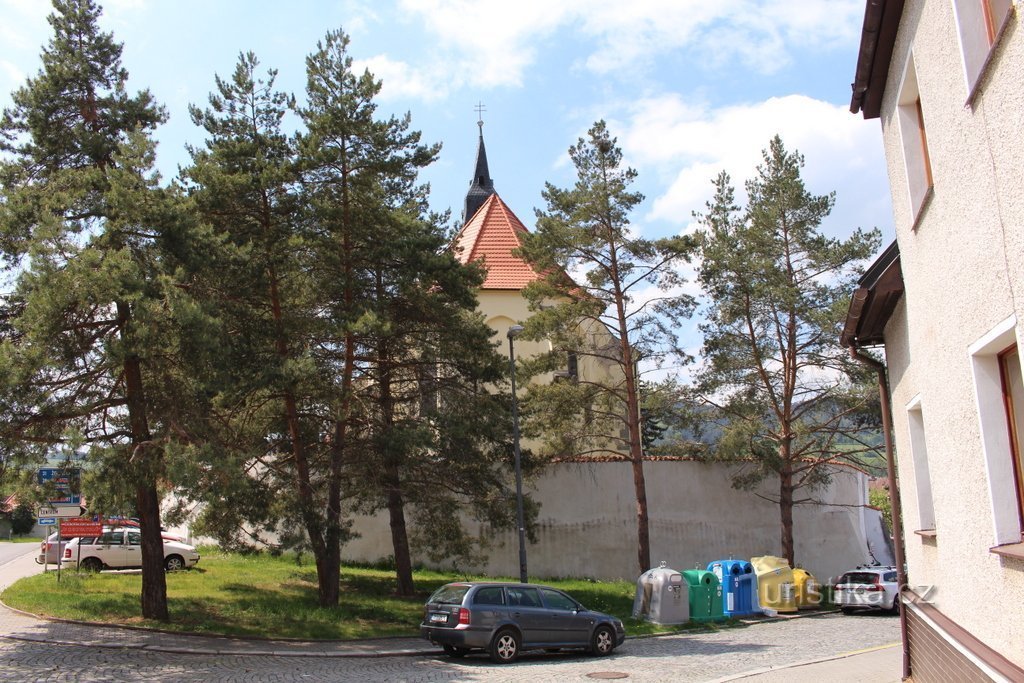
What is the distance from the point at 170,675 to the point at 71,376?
6.27m

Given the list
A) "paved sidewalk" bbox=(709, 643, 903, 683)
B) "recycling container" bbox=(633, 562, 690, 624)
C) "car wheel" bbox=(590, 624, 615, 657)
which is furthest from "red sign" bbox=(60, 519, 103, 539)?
"paved sidewalk" bbox=(709, 643, 903, 683)

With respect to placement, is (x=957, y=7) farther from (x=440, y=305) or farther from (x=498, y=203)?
(x=498, y=203)

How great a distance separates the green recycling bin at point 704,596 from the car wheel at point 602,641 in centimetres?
577

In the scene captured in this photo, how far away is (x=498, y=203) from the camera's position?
133 ft

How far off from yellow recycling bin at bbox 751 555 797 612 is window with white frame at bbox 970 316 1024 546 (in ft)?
64.4

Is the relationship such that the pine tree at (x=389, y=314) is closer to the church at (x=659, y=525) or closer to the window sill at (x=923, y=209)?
the church at (x=659, y=525)

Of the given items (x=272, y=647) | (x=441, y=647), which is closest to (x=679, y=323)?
(x=441, y=647)

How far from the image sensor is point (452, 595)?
16.2 metres

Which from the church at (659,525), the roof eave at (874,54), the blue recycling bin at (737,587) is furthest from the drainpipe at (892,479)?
the church at (659,525)

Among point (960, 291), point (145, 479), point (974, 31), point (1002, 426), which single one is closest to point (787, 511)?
point (145, 479)

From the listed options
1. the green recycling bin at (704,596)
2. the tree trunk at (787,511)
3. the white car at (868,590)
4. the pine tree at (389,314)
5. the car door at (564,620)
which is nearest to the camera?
the car door at (564,620)

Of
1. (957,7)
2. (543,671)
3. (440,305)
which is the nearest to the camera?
(957,7)

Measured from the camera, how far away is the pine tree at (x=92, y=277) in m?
15.1

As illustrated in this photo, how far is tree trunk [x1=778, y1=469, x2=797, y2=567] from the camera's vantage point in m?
28.7
